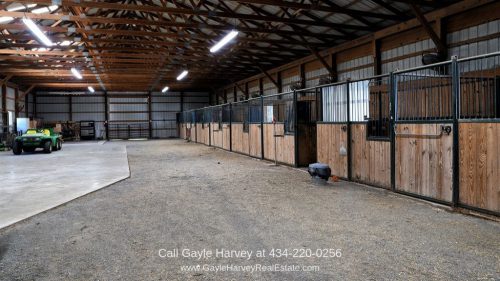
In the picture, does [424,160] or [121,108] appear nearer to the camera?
[424,160]

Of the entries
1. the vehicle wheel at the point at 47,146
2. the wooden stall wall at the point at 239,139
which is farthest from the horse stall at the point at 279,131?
the vehicle wheel at the point at 47,146

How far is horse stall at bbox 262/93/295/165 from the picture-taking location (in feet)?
33.5

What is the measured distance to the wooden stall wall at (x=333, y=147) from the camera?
784 centimetres

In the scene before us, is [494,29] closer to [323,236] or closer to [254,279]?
[323,236]

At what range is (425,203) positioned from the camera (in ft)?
18.0

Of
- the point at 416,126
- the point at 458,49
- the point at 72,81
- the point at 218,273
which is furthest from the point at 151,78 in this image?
the point at 218,273

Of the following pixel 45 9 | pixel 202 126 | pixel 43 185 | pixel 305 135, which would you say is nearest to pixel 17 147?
pixel 45 9

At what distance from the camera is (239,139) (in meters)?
14.9

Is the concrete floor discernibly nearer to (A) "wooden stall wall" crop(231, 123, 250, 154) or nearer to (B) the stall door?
(A) "wooden stall wall" crop(231, 123, 250, 154)

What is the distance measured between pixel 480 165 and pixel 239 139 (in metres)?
10.7

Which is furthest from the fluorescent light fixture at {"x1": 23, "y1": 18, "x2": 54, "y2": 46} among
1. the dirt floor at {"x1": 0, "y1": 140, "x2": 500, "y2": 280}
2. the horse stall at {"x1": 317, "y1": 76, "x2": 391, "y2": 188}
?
the horse stall at {"x1": 317, "y1": 76, "x2": 391, "y2": 188}

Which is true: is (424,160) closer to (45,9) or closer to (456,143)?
(456,143)

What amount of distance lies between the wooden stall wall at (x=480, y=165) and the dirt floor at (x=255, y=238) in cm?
31

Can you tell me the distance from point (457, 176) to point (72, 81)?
94.3 feet
